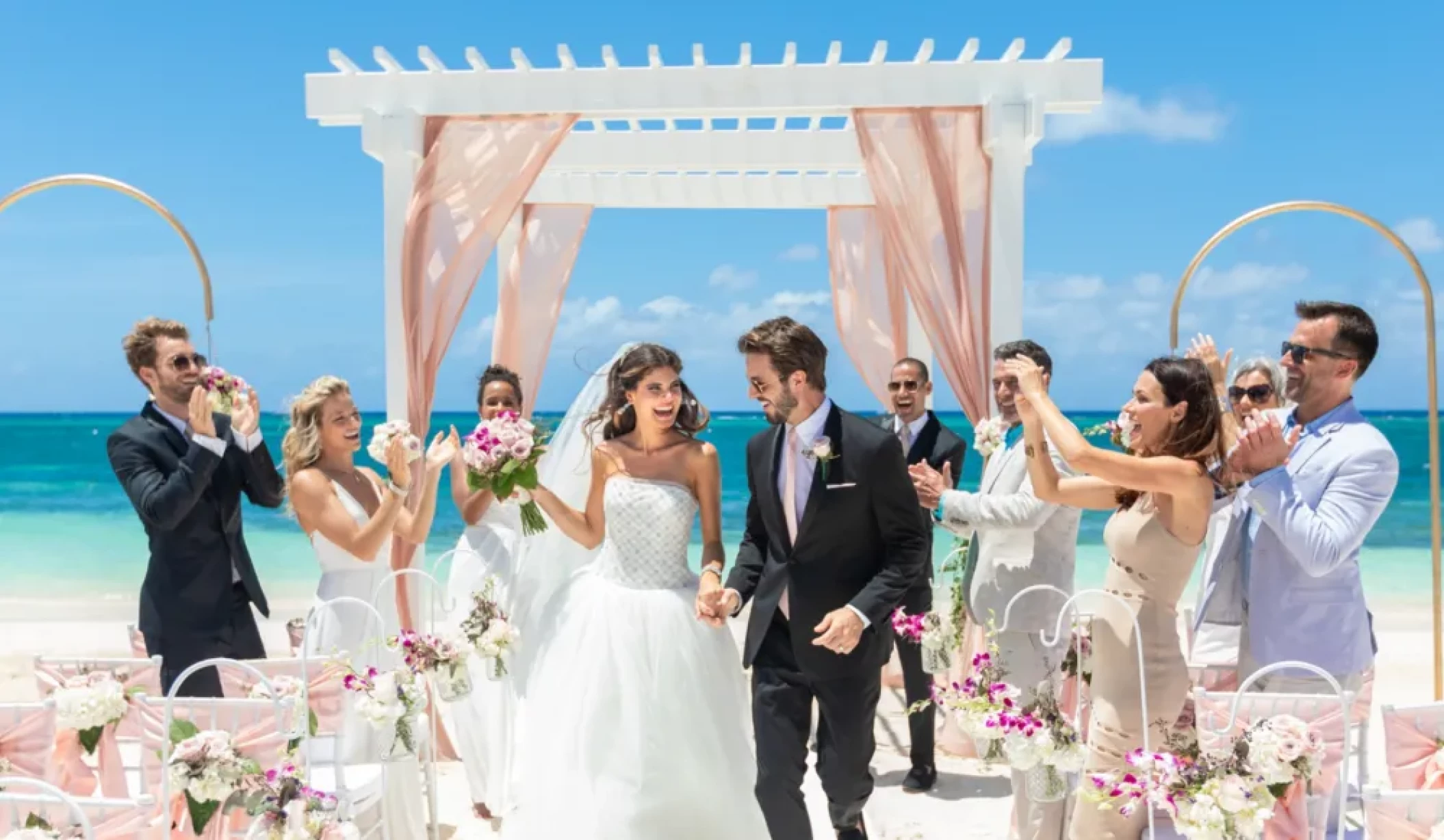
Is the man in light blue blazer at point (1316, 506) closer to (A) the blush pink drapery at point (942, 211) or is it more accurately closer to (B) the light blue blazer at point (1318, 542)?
(B) the light blue blazer at point (1318, 542)

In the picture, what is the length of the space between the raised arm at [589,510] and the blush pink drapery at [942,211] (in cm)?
256

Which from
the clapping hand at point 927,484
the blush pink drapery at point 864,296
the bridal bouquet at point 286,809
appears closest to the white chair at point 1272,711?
the clapping hand at point 927,484

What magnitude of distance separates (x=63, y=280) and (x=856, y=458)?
159ft

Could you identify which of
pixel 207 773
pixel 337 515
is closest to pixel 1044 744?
pixel 207 773

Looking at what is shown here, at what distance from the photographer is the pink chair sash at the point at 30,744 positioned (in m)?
3.46

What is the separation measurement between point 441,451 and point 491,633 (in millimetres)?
1005

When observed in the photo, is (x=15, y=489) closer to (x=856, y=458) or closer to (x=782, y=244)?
(x=782, y=244)

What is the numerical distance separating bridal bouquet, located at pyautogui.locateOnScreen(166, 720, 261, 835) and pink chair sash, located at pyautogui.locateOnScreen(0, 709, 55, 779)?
20.6 inches

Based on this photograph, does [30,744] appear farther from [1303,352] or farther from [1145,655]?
[1303,352]

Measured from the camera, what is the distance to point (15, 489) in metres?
32.4

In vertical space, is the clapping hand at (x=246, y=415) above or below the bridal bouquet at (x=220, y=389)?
below

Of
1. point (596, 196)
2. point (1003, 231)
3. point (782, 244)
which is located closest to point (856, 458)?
point (1003, 231)

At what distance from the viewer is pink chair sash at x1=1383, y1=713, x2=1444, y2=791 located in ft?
11.1

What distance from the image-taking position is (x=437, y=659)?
4.46 metres
